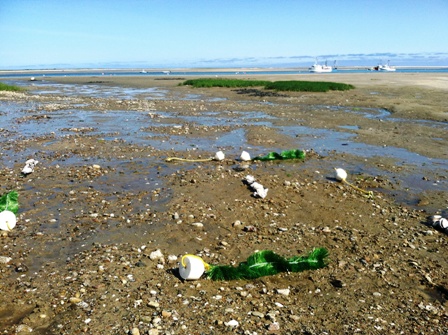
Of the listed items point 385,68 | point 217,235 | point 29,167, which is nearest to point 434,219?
point 217,235

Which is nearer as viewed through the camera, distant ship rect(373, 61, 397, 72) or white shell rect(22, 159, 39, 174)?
white shell rect(22, 159, 39, 174)

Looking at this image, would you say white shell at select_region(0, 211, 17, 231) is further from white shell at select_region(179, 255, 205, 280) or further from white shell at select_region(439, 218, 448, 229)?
white shell at select_region(439, 218, 448, 229)

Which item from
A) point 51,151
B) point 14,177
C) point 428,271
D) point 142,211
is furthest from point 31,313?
A: point 51,151

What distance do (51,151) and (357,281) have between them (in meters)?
13.3

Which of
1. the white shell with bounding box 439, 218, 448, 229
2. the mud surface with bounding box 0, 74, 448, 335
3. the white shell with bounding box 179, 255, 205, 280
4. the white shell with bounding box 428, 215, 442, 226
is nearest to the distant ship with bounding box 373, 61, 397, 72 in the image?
the mud surface with bounding box 0, 74, 448, 335

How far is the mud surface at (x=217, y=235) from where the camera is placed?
219 inches

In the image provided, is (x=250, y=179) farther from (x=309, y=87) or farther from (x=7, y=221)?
(x=309, y=87)

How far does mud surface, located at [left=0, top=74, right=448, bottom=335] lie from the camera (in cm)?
556

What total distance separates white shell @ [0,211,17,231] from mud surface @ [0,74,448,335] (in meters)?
0.23

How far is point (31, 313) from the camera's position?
215 inches

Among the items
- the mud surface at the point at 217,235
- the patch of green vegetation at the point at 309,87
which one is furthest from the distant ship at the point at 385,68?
the mud surface at the point at 217,235

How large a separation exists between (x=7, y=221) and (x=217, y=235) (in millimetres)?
4580

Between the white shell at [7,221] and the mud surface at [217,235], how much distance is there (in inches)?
9.2

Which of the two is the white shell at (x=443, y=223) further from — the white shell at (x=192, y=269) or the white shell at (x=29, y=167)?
the white shell at (x=29, y=167)
